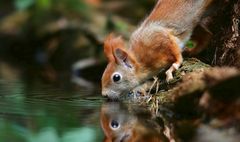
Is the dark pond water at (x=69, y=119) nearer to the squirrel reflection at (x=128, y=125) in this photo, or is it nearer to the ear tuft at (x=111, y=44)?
the squirrel reflection at (x=128, y=125)

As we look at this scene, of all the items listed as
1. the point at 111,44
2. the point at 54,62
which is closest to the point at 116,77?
the point at 111,44

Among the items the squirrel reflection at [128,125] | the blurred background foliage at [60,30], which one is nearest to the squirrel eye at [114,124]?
the squirrel reflection at [128,125]

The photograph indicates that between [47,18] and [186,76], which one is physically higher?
[47,18]

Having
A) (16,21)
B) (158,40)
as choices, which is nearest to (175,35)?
(158,40)

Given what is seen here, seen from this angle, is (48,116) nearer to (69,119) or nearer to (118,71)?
(69,119)

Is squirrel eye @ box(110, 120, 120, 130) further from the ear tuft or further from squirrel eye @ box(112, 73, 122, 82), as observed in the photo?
the ear tuft

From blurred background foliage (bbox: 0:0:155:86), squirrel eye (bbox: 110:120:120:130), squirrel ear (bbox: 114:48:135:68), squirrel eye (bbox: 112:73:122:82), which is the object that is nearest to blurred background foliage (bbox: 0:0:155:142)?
blurred background foliage (bbox: 0:0:155:86)

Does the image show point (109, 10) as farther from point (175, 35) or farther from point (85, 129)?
point (85, 129)
